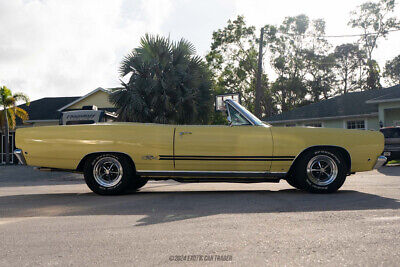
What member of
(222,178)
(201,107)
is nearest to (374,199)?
(222,178)

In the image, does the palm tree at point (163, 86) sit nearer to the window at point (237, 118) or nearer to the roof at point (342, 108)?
the roof at point (342, 108)

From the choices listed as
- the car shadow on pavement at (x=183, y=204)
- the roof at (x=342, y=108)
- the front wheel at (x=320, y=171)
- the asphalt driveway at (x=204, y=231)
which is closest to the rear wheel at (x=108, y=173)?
the car shadow on pavement at (x=183, y=204)

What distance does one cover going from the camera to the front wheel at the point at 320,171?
241 inches

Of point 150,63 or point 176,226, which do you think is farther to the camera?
point 150,63

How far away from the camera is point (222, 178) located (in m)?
6.08

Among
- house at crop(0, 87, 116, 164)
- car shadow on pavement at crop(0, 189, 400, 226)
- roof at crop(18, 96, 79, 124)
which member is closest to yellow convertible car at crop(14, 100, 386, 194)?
car shadow on pavement at crop(0, 189, 400, 226)

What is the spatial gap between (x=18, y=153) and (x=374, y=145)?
5579 mm

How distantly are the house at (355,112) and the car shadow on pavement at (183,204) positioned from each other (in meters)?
18.4

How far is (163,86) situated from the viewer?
63.2 ft

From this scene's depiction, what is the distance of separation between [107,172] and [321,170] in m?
Answer: 3.27

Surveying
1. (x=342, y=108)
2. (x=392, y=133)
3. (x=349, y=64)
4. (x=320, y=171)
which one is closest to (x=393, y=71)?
(x=349, y=64)

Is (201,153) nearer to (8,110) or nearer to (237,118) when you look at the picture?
(237,118)

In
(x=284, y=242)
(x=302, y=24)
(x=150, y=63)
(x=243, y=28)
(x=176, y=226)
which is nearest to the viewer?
(x=284, y=242)

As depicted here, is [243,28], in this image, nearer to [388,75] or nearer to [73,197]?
[388,75]
